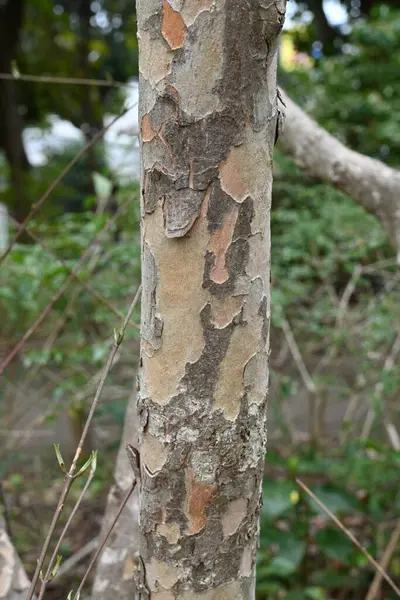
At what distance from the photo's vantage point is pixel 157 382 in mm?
583

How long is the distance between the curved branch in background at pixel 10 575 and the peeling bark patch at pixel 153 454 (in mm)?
551

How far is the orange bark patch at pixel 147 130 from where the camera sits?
536 millimetres

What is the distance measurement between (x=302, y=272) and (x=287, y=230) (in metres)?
0.27

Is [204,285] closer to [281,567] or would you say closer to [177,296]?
[177,296]

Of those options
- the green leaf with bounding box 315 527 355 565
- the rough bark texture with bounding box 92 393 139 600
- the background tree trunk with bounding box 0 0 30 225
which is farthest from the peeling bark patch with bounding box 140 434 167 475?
the background tree trunk with bounding box 0 0 30 225

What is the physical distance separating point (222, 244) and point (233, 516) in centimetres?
28

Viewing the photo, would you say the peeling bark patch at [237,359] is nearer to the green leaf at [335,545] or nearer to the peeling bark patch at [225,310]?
the peeling bark patch at [225,310]

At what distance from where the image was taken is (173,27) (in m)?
0.51

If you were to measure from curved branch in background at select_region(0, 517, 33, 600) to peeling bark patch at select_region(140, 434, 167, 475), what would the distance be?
1.81ft

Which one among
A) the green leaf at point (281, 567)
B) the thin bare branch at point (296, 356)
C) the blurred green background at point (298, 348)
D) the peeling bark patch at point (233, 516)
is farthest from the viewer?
the thin bare branch at point (296, 356)

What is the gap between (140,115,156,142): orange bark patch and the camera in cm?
54

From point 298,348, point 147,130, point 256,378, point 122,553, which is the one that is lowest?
point 122,553

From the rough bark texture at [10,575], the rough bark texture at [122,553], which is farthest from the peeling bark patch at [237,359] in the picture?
the rough bark texture at [10,575]

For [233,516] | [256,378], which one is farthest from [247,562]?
[256,378]
